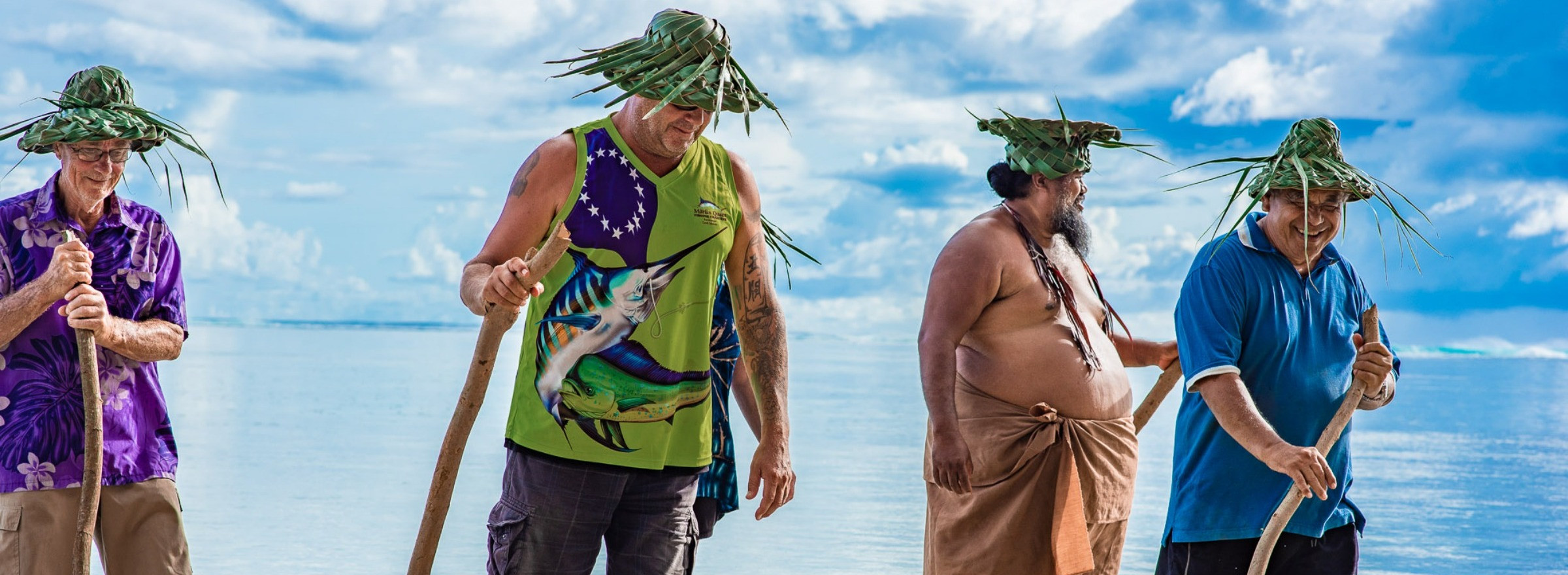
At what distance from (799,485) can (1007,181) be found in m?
8.19

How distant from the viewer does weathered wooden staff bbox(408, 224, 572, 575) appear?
281 cm

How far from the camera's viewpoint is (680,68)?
11.2 ft

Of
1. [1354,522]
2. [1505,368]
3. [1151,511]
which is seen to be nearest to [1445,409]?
[1151,511]

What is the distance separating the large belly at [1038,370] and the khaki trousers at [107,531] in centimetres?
227

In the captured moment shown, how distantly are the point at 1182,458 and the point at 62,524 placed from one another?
305cm

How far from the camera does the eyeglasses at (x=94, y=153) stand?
3.66 meters

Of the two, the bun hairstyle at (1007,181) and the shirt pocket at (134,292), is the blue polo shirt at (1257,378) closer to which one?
the bun hairstyle at (1007,181)

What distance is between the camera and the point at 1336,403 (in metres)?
3.96

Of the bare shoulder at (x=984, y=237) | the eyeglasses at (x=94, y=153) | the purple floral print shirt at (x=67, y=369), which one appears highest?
the bare shoulder at (x=984, y=237)

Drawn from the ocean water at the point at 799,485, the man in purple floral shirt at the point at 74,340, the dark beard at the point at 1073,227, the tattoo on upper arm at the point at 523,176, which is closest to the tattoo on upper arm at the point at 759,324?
the tattoo on upper arm at the point at 523,176

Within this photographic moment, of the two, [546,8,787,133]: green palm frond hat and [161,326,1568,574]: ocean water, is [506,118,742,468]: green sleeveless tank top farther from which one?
[161,326,1568,574]: ocean water

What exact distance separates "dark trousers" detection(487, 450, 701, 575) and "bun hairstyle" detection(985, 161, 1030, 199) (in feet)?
4.73

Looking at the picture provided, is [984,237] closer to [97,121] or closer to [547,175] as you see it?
[547,175]

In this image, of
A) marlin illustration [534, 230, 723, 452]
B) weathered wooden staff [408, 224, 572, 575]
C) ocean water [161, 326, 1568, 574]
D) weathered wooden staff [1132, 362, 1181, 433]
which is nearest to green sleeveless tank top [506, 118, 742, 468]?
marlin illustration [534, 230, 723, 452]
